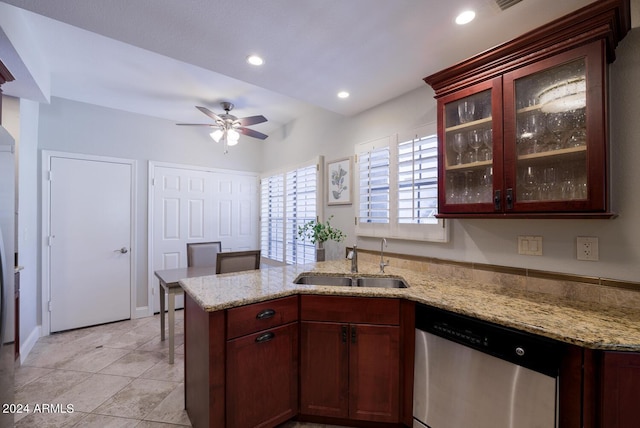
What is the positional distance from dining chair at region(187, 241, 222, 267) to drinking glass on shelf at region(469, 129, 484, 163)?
2.98 m

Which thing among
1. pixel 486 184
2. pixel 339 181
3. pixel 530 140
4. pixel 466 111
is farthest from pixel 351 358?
pixel 339 181

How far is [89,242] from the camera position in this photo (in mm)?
3432

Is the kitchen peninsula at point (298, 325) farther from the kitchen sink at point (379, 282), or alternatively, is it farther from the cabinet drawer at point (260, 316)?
the kitchen sink at point (379, 282)

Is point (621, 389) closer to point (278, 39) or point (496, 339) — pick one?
point (496, 339)

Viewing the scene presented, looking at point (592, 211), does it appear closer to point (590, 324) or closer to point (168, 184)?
point (590, 324)

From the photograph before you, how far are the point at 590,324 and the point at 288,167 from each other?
339cm

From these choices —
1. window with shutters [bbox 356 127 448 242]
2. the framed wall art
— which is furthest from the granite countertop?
the framed wall art

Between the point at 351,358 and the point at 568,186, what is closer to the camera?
the point at 568,186

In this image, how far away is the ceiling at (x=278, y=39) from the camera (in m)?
1.44

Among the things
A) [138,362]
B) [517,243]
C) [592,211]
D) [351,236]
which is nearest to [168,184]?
[138,362]

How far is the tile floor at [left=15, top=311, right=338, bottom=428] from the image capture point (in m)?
1.88

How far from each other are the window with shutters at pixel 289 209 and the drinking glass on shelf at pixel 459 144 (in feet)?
5.61

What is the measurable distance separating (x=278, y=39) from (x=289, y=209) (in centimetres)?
245

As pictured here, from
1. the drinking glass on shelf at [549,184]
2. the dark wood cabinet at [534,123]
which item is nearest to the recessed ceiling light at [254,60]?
the dark wood cabinet at [534,123]
